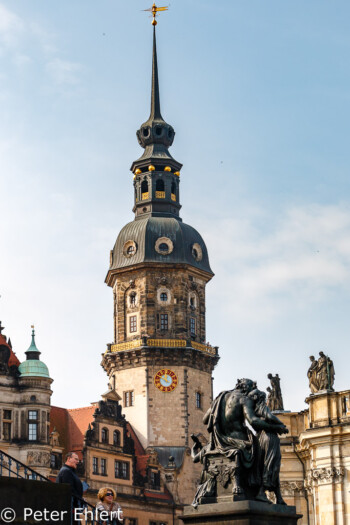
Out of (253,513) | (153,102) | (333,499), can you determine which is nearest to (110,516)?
(253,513)

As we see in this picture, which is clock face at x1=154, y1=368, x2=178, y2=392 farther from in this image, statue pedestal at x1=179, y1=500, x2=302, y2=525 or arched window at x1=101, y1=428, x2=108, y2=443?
statue pedestal at x1=179, y1=500, x2=302, y2=525

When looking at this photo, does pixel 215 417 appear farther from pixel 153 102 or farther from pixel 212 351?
pixel 153 102

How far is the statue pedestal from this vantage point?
17.1 meters

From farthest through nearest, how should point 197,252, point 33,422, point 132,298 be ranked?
point 197,252 < point 132,298 < point 33,422

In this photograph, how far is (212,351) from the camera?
86.7 meters

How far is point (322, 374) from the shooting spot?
177 feet

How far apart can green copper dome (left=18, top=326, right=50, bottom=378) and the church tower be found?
46.6 ft

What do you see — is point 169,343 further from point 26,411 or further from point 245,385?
point 245,385

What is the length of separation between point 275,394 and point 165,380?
23.1 m

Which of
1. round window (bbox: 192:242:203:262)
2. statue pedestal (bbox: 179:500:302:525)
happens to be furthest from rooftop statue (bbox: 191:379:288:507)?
round window (bbox: 192:242:203:262)

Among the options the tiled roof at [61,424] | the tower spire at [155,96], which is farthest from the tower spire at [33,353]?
the tower spire at [155,96]

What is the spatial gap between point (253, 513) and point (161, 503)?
2485 inches

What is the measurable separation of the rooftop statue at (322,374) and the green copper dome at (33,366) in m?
21.7

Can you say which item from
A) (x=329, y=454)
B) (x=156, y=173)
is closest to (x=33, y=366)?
(x=329, y=454)
